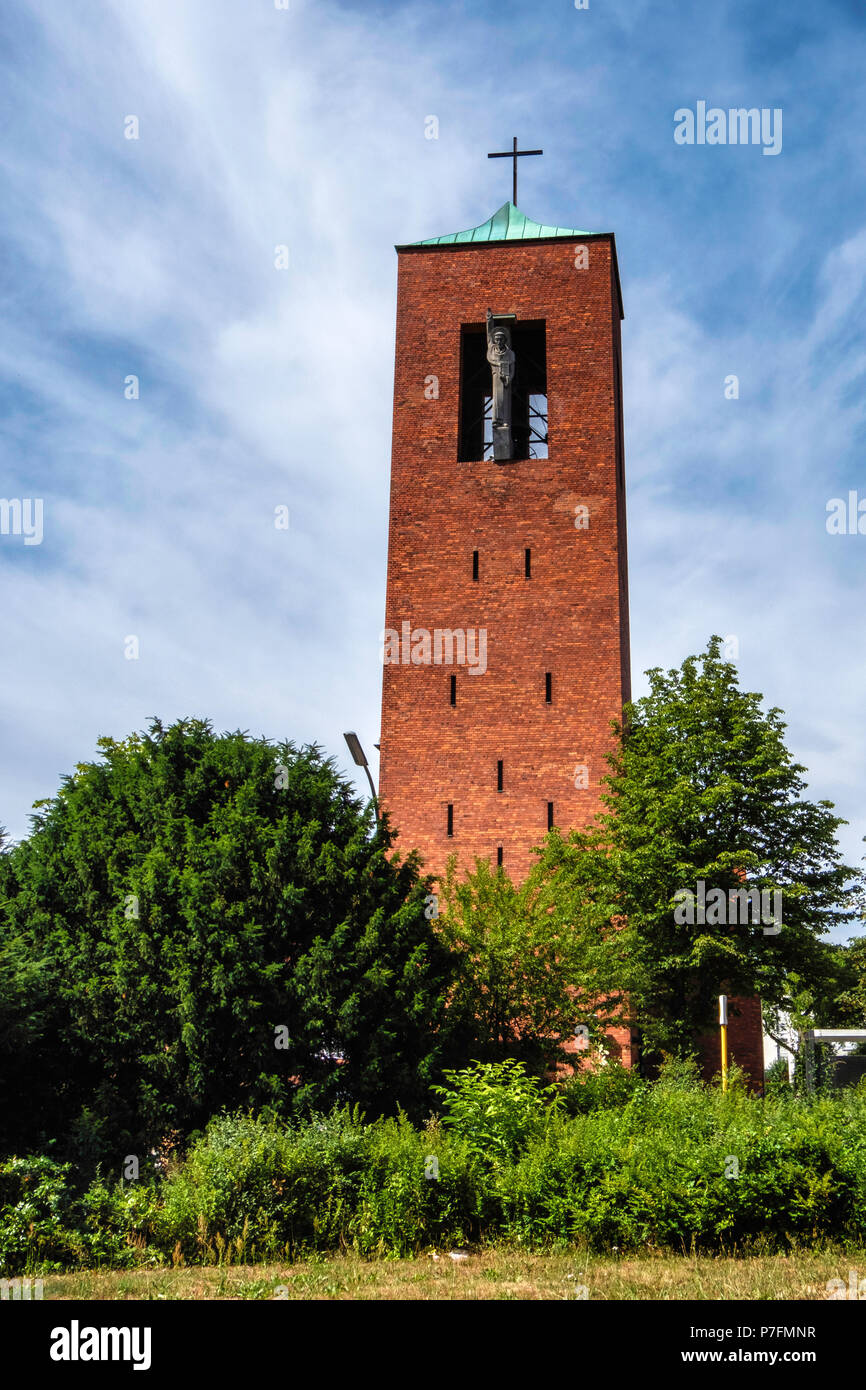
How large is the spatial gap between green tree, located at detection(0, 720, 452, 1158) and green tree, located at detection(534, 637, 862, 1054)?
21.0ft

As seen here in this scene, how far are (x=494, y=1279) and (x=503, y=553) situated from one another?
66.2 ft

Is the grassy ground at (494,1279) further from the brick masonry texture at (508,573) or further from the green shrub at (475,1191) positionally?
the brick masonry texture at (508,573)

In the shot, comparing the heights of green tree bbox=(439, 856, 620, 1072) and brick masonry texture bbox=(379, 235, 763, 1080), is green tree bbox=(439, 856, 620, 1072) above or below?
below

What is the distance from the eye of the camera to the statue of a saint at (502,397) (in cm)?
2886

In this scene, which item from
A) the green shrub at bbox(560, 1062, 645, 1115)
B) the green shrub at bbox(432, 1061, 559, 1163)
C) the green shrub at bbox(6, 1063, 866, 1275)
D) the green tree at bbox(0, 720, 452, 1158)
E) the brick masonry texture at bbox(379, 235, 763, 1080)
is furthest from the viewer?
the brick masonry texture at bbox(379, 235, 763, 1080)

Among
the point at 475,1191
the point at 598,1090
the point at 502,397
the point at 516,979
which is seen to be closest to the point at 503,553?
the point at 502,397

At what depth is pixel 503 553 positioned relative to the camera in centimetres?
2808

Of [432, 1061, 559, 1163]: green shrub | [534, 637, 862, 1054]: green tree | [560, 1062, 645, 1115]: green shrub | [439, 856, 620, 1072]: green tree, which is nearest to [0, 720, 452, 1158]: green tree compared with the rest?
[439, 856, 620, 1072]: green tree

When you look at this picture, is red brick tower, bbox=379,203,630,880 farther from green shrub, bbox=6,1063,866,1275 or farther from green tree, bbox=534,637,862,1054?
green shrub, bbox=6,1063,866,1275

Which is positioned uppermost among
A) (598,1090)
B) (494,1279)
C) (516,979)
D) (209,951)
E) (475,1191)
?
(209,951)

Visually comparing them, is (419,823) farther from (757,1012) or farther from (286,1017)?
(286,1017)

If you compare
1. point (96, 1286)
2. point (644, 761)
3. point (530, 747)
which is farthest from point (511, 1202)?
point (530, 747)

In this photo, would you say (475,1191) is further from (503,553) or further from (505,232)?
(505,232)

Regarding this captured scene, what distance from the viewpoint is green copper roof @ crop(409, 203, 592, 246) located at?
30609 millimetres
